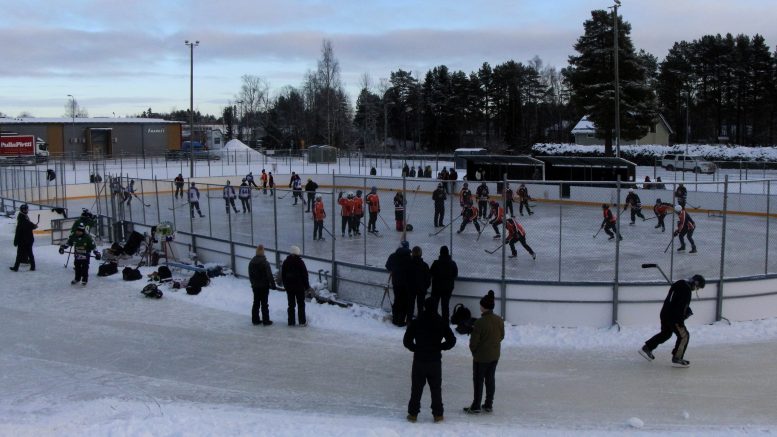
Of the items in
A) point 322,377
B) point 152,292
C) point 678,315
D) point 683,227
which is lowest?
point 322,377

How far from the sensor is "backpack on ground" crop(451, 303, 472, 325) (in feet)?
40.7

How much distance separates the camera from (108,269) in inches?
669

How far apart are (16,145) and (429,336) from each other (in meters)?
50.6

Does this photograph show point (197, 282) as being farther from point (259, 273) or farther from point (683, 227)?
point (683, 227)

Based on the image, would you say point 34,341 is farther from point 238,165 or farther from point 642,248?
point 238,165

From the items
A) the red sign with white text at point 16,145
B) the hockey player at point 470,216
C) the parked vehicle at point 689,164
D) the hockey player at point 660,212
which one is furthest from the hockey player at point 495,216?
the red sign with white text at point 16,145

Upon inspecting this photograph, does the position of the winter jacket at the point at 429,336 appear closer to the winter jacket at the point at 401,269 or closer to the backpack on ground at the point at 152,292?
the winter jacket at the point at 401,269

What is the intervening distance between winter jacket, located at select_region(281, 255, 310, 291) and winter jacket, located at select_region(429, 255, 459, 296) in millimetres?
2246

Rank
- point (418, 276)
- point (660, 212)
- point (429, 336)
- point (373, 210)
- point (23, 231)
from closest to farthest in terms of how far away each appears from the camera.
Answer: point (429, 336), point (418, 276), point (23, 231), point (660, 212), point (373, 210)

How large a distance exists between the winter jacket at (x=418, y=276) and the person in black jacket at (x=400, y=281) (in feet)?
0.23

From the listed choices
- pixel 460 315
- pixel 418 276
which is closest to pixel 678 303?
pixel 460 315

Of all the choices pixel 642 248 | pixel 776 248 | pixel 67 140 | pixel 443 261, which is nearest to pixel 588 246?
pixel 642 248

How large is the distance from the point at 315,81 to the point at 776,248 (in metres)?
79.3

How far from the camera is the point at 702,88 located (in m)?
76.2
